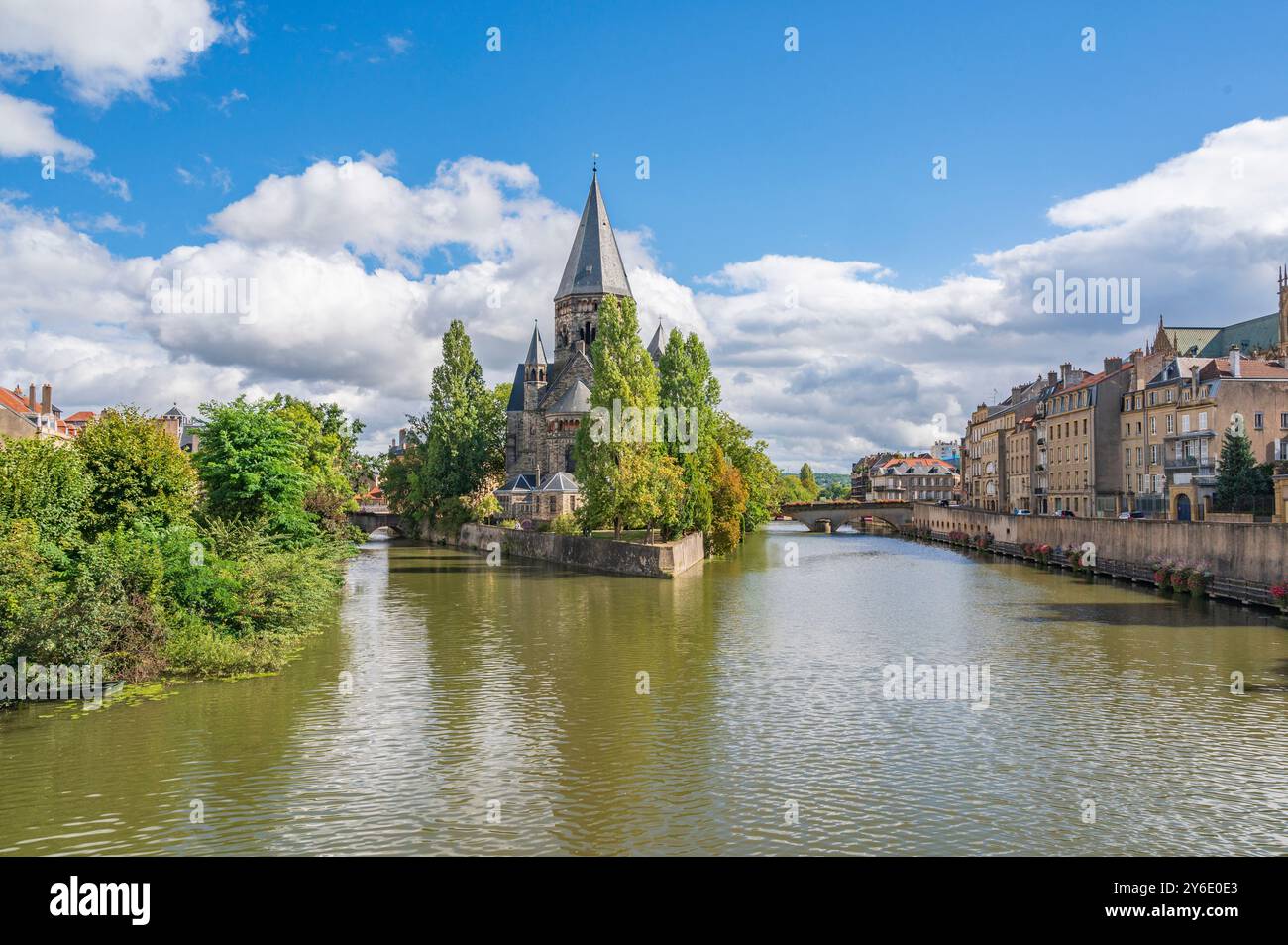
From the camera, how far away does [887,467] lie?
188 metres

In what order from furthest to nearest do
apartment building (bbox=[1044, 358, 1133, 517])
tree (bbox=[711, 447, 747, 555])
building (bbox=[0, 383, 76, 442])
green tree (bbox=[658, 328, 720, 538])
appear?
apartment building (bbox=[1044, 358, 1133, 517])
tree (bbox=[711, 447, 747, 555])
green tree (bbox=[658, 328, 720, 538])
building (bbox=[0, 383, 76, 442])

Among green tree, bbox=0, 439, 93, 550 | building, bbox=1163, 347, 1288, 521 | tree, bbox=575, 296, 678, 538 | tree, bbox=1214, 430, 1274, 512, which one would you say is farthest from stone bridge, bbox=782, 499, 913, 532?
green tree, bbox=0, 439, 93, 550

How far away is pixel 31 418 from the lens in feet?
242

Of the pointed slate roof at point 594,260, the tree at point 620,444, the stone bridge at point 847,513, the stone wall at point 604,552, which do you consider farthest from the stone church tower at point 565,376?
the stone bridge at point 847,513

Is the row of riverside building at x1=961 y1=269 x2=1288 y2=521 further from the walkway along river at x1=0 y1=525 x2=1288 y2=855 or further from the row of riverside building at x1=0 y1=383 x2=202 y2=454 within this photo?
the row of riverside building at x1=0 y1=383 x2=202 y2=454

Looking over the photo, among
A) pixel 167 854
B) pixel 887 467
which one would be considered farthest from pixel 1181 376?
pixel 887 467

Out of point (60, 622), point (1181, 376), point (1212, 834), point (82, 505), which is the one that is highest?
point (1181, 376)

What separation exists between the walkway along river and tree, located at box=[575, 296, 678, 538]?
24.4 meters

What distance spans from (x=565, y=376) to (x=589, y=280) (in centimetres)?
1208

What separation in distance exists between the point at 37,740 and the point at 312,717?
542cm

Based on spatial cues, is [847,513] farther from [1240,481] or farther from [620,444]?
[620,444]

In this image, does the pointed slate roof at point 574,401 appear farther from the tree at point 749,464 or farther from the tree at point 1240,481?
the tree at point 1240,481

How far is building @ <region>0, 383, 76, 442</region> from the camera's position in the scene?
2110 inches

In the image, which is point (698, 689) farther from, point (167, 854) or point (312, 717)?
point (167, 854)
